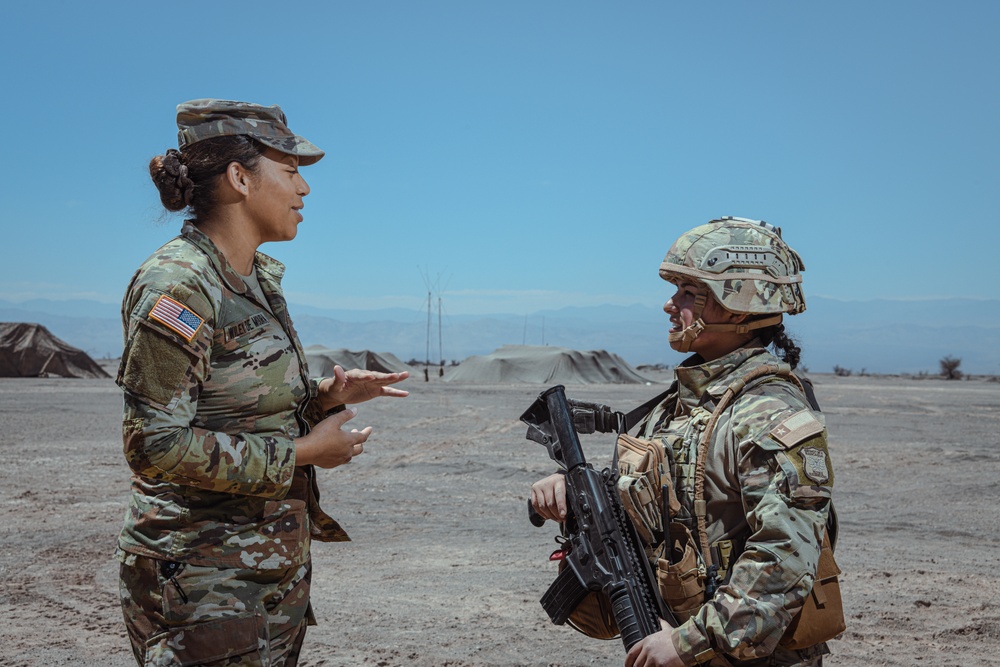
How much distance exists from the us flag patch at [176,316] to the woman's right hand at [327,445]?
433mm

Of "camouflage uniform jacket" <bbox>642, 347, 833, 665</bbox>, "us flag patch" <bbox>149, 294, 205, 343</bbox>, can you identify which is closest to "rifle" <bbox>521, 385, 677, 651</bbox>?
"camouflage uniform jacket" <bbox>642, 347, 833, 665</bbox>

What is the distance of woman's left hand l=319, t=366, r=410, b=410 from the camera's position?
9.41 feet

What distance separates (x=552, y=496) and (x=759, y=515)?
28.2 inches

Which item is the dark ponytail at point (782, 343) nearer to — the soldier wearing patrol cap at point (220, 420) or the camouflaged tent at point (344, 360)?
the soldier wearing patrol cap at point (220, 420)

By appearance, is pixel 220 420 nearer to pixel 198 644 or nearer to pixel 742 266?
pixel 198 644

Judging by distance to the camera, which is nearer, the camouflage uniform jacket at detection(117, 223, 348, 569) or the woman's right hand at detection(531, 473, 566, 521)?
the camouflage uniform jacket at detection(117, 223, 348, 569)

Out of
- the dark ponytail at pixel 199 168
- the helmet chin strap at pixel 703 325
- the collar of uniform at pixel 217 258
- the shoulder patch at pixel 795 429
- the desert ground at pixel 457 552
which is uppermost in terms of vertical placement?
the dark ponytail at pixel 199 168

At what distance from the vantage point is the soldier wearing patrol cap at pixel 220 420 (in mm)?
2291

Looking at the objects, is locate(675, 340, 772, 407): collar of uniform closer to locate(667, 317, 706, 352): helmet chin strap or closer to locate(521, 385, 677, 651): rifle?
locate(667, 317, 706, 352): helmet chin strap

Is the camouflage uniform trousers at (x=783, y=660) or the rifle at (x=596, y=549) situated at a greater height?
the rifle at (x=596, y=549)

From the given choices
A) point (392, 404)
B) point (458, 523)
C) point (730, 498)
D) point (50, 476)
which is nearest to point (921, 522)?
point (458, 523)

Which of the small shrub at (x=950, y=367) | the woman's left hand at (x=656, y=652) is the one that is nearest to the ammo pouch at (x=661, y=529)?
the woman's left hand at (x=656, y=652)

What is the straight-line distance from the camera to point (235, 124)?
259cm

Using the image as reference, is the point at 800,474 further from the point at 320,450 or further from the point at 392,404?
the point at 392,404
